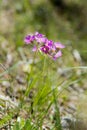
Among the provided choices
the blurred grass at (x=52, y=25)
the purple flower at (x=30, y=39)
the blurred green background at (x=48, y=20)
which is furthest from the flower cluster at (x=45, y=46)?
the blurred green background at (x=48, y=20)

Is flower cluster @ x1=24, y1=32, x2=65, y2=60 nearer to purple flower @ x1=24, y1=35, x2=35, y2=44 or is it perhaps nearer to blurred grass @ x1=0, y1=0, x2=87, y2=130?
purple flower @ x1=24, y1=35, x2=35, y2=44

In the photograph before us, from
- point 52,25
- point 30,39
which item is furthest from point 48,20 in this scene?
point 30,39

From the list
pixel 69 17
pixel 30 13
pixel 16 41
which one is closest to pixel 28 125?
pixel 16 41

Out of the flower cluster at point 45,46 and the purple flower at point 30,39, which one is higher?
the purple flower at point 30,39

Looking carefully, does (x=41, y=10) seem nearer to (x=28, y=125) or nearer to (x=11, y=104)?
(x=11, y=104)

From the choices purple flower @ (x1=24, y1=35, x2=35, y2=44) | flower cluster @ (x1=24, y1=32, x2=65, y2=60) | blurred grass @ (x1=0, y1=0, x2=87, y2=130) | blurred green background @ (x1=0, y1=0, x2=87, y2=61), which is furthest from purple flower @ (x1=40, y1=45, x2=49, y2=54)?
blurred green background @ (x1=0, y1=0, x2=87, y2=61)

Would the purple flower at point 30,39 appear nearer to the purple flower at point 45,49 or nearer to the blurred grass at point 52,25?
the purple flower at point 45,49

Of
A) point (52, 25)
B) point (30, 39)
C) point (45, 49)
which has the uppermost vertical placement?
point (52, 25)

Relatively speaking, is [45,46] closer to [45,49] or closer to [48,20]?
[45,49]
